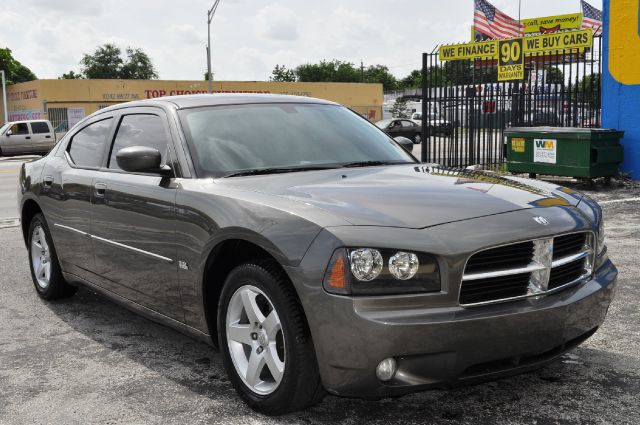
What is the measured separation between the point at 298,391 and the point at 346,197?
886mm

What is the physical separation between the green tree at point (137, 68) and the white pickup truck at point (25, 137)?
226 feet

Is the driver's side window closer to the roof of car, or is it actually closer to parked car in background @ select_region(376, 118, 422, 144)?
parked car in background @ select_region(376, 118, 422, 144)

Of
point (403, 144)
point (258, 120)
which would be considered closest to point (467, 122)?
point (403, 144)

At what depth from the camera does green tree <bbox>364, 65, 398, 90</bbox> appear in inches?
5379

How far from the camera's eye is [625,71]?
13.4 meters

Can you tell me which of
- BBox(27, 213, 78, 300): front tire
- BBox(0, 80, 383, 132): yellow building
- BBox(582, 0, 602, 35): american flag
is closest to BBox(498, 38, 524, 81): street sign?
BBox(27, 213, 78, 300): front tire

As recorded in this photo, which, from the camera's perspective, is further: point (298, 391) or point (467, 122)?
point (467, 122)

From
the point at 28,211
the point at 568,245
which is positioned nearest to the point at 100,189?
the point at 28,211

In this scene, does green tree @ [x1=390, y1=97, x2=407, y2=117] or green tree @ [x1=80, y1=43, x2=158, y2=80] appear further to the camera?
green tree @ [x1=80, y1=43, x2=158, y2=80]

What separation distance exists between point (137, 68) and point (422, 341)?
330 ft

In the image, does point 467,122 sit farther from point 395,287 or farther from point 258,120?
point 395,287

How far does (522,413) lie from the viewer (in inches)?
133

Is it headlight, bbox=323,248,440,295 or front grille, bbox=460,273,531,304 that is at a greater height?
headlight, bbox=323,248,440,295

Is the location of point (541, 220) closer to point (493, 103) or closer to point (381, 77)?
→ point (493, 103)
